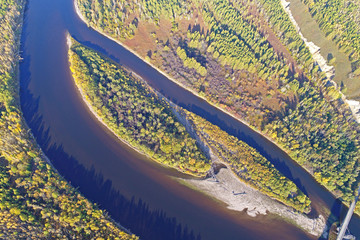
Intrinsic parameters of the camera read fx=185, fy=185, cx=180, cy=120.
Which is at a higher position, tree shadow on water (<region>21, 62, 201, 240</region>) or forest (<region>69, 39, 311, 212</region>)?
forest (<region>69, 39, 311, 212</region>)

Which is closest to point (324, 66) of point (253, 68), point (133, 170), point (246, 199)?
point (253, 68)

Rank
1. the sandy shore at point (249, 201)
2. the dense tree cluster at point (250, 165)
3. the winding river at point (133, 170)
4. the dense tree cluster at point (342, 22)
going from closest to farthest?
the winding river at point (133, 170), the sandy shore at point (249, 201), the dense tree cluster at point (250, 165), the dense tree cluster at point (342, 22)

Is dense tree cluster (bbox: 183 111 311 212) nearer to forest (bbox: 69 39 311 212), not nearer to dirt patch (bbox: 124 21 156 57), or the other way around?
forest (bbox: 69 39 311 212)

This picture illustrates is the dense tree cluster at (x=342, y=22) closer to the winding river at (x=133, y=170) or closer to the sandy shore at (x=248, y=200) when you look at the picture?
the winding river at (x=133, y=170)

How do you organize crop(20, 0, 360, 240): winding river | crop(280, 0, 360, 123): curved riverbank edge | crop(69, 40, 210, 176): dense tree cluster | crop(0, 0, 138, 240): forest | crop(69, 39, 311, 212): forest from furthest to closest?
crop(280, 0, 360, 123): curved riverbank edge
crop(69, 40, 210, 176): dense tree cluster
crop(69, 39, 311, 212): forest
crop(20, 0, 360, 240): winding river
crop(0, 0, 138, 240): forest

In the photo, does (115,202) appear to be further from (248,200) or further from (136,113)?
(248,200)

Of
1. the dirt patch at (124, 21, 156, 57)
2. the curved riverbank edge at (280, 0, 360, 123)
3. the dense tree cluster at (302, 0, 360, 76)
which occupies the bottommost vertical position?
the dirt patch at (124, 21, 156, 57)

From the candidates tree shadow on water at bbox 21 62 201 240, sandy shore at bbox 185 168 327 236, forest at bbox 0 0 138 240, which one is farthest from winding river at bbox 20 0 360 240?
forest at bbox 0 0 138 240

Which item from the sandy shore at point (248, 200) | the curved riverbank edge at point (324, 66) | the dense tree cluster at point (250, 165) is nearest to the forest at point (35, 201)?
the sandy shore at point (248, 200)
